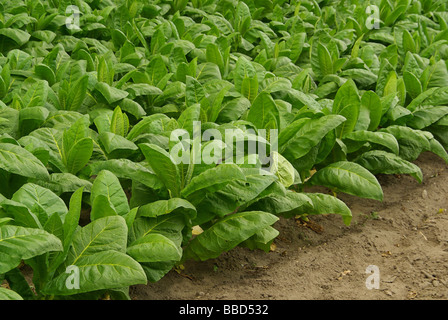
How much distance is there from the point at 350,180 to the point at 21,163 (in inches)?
62.9

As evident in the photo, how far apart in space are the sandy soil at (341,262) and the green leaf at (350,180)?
0.77ft

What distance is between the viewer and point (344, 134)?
11.1ft

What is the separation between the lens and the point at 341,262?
2.85 meters

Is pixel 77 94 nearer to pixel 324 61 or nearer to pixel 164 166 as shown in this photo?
pixel 164 166

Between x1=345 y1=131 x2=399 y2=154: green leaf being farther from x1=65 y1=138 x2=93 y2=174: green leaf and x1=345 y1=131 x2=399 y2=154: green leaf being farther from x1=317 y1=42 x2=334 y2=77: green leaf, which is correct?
x1=65 y1=138 x2=93 y2=174: green leaf

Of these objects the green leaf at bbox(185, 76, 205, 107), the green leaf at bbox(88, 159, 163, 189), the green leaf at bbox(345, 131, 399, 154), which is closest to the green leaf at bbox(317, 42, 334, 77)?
the green leaf at bbox(345, 131, 399, 154)

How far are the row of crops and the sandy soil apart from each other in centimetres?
13

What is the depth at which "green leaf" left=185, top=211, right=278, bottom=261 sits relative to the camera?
2580 millimetres

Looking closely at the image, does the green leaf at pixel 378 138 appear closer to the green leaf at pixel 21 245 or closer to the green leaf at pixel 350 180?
the green leaf at pixel 350 180

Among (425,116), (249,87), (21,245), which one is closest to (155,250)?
(21,245)

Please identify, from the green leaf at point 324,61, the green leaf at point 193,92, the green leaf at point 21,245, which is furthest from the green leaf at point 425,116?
the green leaf at point 21,245

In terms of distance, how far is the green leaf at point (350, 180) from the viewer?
296 cm
